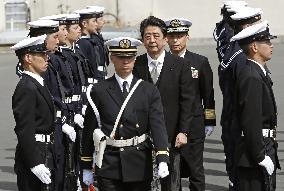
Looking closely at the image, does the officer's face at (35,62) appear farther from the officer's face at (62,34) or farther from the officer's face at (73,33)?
the officer's face at (73,33)

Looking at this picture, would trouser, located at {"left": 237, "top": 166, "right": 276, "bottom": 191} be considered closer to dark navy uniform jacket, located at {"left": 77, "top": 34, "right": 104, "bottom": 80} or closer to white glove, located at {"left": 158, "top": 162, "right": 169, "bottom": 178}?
white glove, located at {"left": 158, "top": 162, "right": 169, "bottom": 178}

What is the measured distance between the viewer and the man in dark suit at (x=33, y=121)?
24.1ft

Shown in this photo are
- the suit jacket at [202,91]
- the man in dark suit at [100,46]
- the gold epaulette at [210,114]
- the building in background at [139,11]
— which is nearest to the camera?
the suit jacket at [202,91]

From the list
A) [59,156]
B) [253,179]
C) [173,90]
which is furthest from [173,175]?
[253,179]

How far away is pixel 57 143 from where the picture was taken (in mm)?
8297

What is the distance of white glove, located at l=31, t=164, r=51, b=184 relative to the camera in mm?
7332

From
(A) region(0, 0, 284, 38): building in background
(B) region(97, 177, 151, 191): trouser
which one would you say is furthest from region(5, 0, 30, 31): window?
(B) region(97, 177, 151, 191): trouser

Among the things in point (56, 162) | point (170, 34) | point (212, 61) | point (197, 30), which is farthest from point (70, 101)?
point (197, 30)

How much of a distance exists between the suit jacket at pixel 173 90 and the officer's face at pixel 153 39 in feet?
0.54

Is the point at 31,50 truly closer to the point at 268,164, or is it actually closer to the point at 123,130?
the point at 123,130

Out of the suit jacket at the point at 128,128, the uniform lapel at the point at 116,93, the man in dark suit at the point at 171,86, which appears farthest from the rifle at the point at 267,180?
the man in dark suit at the point at 171,86

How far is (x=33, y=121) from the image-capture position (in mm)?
7395

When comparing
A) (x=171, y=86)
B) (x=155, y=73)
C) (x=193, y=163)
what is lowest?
(x=193, y=163)

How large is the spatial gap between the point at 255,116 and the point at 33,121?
165 cm
